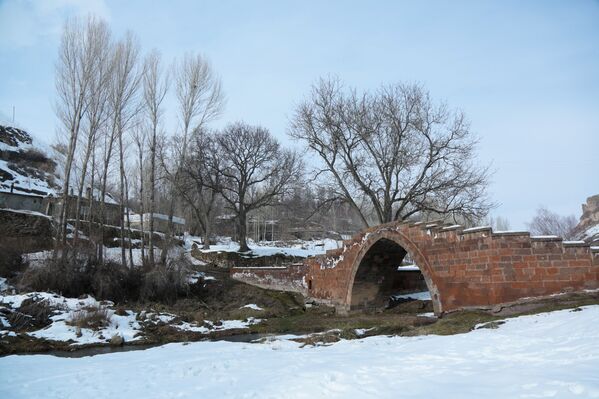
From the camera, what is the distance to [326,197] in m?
24.0

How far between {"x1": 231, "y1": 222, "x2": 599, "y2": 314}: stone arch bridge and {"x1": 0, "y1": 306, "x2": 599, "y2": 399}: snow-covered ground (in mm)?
1836

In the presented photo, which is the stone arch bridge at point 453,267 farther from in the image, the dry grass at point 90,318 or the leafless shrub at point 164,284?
the dry grass at point 90,318

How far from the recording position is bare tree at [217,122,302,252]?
30141 millimetres

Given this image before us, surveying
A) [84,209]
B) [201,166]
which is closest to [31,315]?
[201,166]

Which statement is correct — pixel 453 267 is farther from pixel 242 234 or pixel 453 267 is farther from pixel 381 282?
pixel 242 234

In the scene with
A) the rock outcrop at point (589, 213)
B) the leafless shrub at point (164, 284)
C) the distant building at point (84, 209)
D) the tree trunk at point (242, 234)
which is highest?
the rock outcrop at point (589, 213)

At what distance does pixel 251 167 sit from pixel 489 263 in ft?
70.3

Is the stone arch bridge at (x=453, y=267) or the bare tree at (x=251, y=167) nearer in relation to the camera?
the stone arch bridge at (x=453, y=267)

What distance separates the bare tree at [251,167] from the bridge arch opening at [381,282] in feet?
43.6

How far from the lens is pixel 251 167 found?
3050 cm

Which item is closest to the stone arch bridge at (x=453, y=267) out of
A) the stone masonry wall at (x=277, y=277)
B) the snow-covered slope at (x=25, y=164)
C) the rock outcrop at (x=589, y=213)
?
the stone masonry wall at (x=277, y=277)

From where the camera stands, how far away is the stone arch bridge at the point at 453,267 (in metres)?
10.0

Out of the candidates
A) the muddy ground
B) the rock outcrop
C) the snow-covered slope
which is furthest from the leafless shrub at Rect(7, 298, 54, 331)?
the rock outcrop

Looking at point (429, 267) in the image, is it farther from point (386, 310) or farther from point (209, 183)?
point (209, 183)
